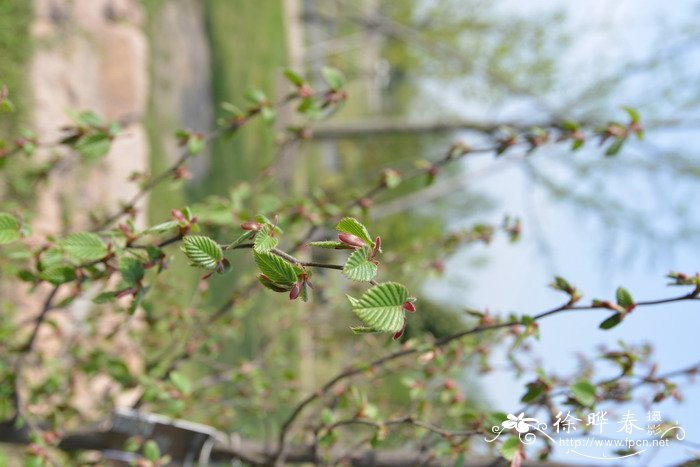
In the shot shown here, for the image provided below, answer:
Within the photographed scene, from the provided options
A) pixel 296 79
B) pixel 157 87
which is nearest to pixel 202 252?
pixel 296 79

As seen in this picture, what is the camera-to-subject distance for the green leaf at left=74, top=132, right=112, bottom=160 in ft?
5.42

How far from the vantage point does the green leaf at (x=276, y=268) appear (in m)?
0.90

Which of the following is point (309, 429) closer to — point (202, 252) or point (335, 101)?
point (335, 101)

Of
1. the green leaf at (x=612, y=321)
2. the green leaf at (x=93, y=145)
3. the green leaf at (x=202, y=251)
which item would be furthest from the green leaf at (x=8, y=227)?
the green leaf at (x=612, y=321)

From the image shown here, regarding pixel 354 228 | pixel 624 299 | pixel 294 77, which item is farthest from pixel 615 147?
pixel 354 228

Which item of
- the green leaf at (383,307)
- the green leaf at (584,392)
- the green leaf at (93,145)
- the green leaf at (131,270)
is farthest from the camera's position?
the green leaf at (93,145)

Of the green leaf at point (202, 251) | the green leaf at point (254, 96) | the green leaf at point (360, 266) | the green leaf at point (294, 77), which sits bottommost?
the green leaf at point (254, 96)

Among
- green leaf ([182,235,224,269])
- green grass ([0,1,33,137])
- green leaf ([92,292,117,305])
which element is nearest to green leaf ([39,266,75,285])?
green leaf ([92,292,117,305])

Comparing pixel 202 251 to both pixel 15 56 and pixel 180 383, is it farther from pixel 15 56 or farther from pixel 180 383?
pixel 15 56

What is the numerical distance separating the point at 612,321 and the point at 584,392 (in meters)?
0.21

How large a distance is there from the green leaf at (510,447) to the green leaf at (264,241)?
29.2 inches

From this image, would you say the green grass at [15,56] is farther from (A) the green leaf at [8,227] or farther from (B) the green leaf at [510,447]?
(B) the green leaf at [510,447]

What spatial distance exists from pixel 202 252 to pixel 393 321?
1.09 feet

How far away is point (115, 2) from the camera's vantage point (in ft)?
17.7
